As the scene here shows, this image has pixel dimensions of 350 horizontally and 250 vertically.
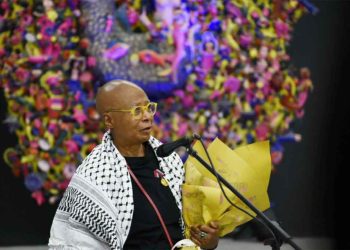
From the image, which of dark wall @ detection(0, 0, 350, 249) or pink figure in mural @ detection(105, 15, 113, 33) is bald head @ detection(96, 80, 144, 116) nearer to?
pink figure in mural @ detection(105, 15, 113, 33)

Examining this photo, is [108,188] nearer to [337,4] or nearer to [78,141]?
[78,141]

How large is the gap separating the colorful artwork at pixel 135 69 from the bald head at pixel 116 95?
2.40 meters

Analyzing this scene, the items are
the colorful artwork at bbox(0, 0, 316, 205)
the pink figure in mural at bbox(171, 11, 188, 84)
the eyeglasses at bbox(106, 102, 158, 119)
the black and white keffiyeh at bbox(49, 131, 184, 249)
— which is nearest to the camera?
the black and white keffiyeh at bbox(49, 131, 184, 249)

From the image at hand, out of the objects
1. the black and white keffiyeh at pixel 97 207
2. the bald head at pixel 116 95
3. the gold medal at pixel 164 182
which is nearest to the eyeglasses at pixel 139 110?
the bald head at pixel 116 95

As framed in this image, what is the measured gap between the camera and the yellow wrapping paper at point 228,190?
2.59 metres

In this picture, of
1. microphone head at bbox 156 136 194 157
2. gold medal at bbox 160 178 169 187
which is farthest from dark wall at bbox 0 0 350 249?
microphone head at bbox 156 136 194 157

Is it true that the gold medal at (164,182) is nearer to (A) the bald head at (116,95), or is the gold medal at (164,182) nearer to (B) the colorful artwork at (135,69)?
(A) the bald head at (116,95)

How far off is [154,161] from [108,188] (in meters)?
0.28

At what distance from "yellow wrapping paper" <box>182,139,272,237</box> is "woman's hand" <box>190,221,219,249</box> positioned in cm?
2

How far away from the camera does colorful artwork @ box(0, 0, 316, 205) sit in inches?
199

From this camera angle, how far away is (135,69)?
5180 millimetres

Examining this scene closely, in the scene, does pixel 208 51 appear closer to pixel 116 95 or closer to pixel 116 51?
pixel 116 51

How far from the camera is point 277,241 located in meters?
2.32

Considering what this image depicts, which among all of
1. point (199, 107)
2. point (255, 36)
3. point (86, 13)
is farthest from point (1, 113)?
point (255, 36)
